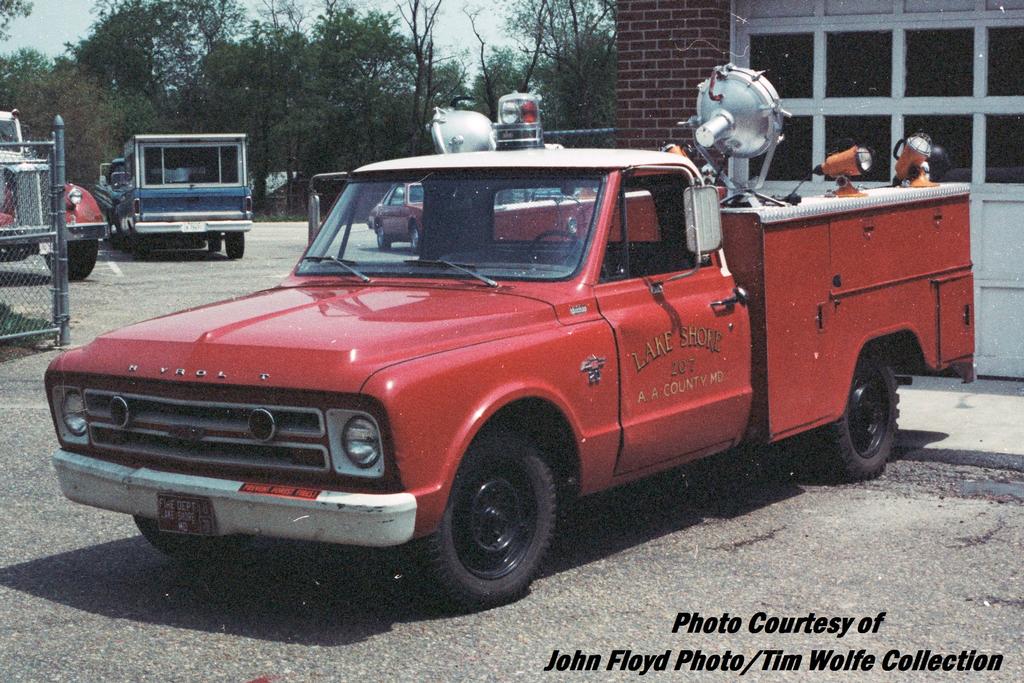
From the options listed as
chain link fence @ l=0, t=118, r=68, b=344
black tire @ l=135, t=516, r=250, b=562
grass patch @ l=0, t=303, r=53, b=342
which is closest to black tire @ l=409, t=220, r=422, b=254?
black tire @ l=135, t=516, r=250, b=562

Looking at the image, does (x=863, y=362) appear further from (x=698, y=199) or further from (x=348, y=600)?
Result: (x=348, y=600)

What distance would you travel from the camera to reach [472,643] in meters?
5.15

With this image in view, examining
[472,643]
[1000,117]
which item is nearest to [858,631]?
[472,643]

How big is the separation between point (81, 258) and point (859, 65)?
503 inches

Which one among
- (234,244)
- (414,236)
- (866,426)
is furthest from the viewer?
(234,244)

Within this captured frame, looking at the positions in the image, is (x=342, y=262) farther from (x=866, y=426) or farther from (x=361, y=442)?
(x=866, y=426)

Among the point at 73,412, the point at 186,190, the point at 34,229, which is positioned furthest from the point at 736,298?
the point at 186,190

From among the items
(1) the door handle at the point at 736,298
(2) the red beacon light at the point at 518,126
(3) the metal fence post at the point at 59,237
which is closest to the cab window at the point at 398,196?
(2) the red beacon light at the point at 518,126

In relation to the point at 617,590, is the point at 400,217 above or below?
above

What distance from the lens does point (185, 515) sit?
535 cm

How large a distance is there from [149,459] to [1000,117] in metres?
7.13

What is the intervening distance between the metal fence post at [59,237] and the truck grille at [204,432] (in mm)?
8145

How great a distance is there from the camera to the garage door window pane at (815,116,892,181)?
10812mm

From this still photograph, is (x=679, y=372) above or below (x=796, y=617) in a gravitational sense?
above
